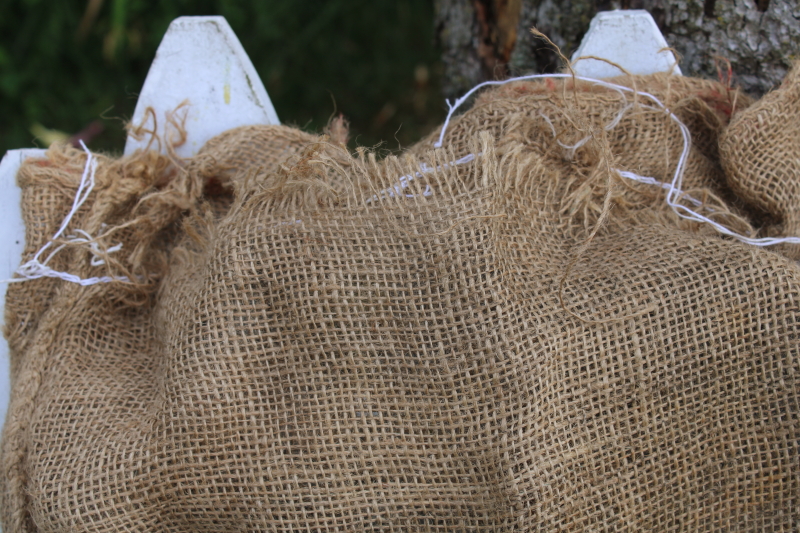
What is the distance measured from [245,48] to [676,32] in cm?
131

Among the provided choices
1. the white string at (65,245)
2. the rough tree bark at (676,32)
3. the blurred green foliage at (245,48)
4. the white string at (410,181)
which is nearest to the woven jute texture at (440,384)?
the white string at (410,181)

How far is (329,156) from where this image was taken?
90cm

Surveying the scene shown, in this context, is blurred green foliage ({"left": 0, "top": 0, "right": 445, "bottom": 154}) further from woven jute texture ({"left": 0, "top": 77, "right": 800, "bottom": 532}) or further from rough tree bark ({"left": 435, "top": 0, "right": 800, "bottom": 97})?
woven jute texture ({"left": 0, "top": 77, "right": 800, "bottom": 532})

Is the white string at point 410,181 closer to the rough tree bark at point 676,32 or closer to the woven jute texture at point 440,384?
the woven jute texture at point 440,384

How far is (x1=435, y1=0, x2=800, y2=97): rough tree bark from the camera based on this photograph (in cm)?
102

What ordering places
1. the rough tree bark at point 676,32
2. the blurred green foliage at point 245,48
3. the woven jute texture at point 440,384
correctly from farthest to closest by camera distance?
the blurred green foliage at point 245,48
the rough tree bark at point 676,32
the woven jute texture at point 440,384

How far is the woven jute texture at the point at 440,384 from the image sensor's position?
2.60 ft

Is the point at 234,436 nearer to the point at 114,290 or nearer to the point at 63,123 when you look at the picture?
the point at 114,290

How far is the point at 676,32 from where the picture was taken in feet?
3.52

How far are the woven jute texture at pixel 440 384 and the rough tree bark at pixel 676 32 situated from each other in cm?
34

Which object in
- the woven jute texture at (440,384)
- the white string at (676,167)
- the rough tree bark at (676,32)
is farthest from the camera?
the rough tree bark at (676,32)

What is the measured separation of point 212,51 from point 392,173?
16.3 inches

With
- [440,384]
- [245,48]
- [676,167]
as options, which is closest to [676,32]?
[676,167]

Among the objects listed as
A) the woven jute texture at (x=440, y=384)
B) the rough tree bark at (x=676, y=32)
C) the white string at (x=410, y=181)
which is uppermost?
the rough tree bark at (x=676, y=32)
